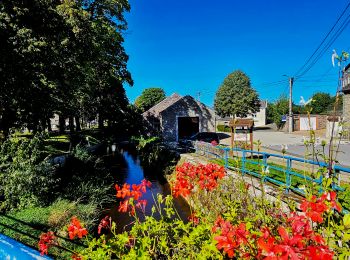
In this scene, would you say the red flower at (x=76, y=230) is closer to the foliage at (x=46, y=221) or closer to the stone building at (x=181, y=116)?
the foliage at (x=46, y=221)

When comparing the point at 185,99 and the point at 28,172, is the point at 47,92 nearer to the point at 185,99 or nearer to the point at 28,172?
the point at 28,172

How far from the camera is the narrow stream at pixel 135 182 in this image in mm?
8983

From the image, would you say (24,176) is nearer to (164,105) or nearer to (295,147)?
(295,147)

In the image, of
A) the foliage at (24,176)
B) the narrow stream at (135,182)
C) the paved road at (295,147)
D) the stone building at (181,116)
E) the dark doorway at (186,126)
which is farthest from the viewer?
the dark doorway at (186,126)

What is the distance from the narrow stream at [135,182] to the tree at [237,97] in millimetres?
36423

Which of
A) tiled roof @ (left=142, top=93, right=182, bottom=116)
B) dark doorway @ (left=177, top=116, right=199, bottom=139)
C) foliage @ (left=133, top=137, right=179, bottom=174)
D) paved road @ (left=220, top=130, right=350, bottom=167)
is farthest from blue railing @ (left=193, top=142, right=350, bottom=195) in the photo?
tiled roof @ (left=142, top=93, right=182, bottom=116)

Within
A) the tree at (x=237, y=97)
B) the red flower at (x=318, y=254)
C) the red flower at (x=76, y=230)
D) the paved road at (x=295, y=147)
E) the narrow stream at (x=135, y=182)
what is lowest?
the narrow stream at (x=135, y=182)

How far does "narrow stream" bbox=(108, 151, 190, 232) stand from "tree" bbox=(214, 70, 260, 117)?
36.4 m

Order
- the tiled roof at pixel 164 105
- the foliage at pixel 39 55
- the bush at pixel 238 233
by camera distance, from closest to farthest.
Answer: the bush at pixel 238 233
the foliage at pixel 39 55
the tiled roof at pixel 164 105

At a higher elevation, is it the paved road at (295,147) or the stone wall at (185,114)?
the stone wall at (185,114)

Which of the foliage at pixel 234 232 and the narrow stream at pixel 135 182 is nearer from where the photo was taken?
the foliage at pixel 234 232

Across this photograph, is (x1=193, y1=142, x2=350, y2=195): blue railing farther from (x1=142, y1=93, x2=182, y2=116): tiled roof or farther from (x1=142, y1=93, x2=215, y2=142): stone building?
(x1=142, y1=93, x2=182, y2=116): tiled roof

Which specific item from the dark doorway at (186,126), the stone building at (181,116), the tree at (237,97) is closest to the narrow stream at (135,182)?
the stone building at (181,116)

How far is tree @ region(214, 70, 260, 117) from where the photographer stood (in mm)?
56594
